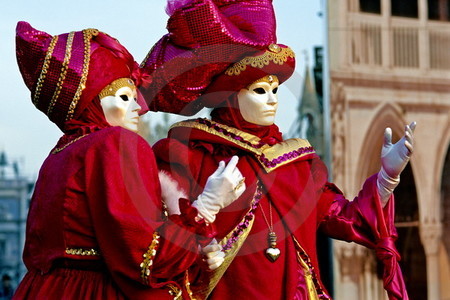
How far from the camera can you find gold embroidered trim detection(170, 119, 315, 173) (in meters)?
3.13

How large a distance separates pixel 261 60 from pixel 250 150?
29 centimetres

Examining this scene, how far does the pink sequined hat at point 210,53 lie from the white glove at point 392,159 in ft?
1.36

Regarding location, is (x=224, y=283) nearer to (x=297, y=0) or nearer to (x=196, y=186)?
(x=196, y=186)

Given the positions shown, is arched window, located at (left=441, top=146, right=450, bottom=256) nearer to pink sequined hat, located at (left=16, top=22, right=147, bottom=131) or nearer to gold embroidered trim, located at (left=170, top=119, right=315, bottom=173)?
gold embroidered trim, located at (left=170, top=119, right=315, bottom=173)

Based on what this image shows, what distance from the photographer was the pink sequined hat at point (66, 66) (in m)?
2.81

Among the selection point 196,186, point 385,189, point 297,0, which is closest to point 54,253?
point 196,186

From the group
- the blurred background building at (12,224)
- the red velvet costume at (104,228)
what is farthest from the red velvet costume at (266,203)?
the blurred background building at (12,224)

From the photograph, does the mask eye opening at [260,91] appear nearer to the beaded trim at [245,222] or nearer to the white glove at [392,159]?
the beaded trim at [245,222]

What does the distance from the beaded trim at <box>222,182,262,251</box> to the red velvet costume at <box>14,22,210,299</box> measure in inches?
10.1

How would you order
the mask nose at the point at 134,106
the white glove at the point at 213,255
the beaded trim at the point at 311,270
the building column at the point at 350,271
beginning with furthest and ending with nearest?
the building column at the point at 350,271 < the beaded trim at the point at 311,270 < the mask nose at the point at 134,106 < the white glove at the point at 213,255

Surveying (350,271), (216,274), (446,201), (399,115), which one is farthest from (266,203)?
(446,201)

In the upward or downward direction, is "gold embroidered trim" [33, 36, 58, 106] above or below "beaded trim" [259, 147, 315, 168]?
above

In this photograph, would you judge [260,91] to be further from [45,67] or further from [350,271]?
[350,271]

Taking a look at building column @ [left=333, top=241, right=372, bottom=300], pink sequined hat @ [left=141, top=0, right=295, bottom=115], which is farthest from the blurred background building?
pink sequined hat @ [left=141, top=0, right=295, bottom=115]
